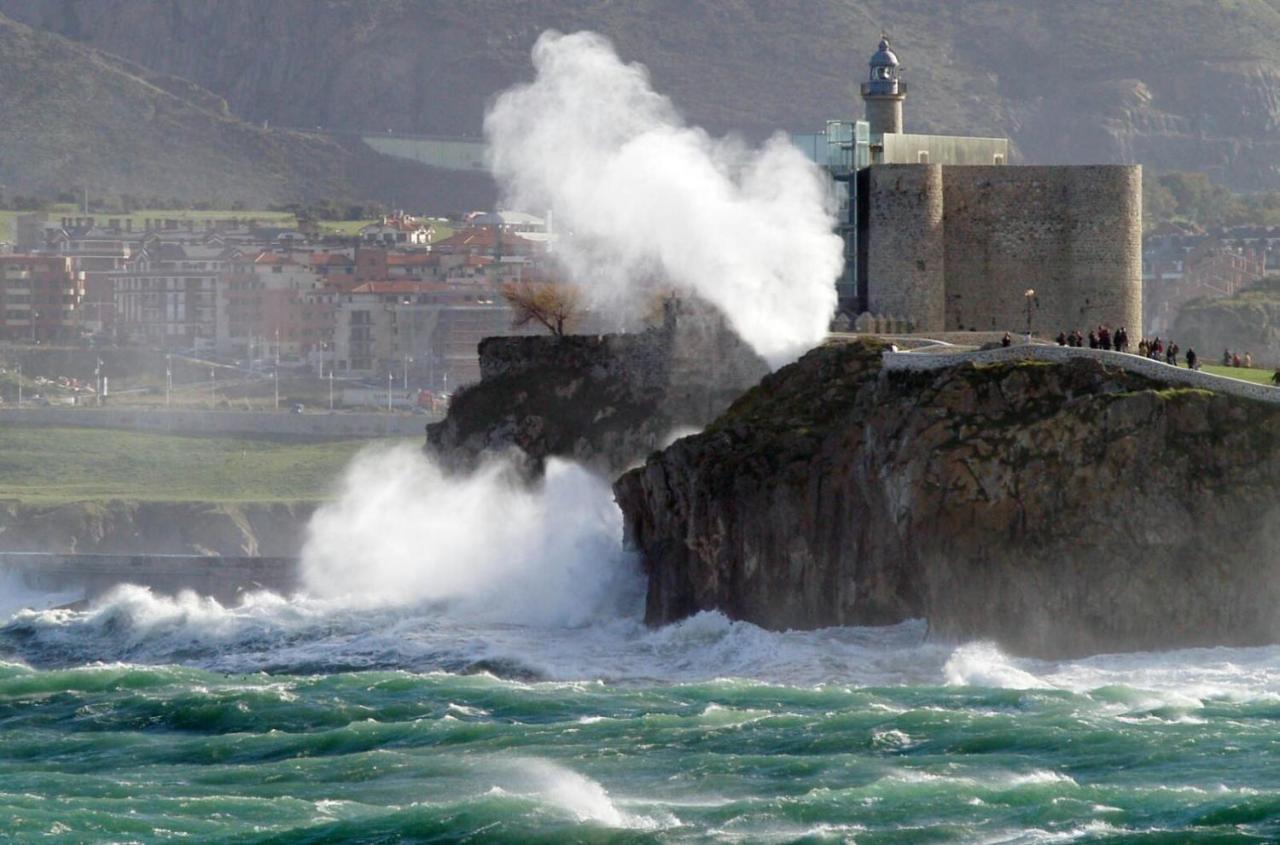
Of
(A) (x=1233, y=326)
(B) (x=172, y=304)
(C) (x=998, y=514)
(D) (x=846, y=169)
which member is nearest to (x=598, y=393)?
(D) (x=846, y=169)

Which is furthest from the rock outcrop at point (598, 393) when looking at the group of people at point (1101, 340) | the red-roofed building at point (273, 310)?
the red-roofed building at point (273, 310)

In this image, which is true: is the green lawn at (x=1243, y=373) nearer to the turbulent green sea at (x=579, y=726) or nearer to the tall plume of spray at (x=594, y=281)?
the tall plume of spray at (x=594, y=281)

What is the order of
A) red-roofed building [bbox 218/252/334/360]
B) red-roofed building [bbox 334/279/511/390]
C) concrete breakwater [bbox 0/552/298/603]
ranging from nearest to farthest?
concrete breakwater [bbox 0/552/298/603], red-roofed building [bbox 334/279/511/390], red-roofed building [bbox 218/252/334/360]

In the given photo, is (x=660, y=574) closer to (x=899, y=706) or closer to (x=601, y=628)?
(x=601, y=628)

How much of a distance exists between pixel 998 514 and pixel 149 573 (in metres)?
42.5

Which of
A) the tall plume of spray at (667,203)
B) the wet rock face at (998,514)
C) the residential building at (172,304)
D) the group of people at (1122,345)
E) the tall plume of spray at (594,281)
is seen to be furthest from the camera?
the residential building at (172,304)

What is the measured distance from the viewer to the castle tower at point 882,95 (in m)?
75.0

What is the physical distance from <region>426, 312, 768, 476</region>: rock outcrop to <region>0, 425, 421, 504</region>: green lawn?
43023 mm

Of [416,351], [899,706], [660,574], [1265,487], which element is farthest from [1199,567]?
[416,351]

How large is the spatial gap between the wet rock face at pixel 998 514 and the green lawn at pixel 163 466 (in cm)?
5793

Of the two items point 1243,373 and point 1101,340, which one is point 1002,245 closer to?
point 1243,373

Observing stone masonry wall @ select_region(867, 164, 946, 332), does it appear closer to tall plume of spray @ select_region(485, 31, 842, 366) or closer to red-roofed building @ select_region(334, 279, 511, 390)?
tall plume of spray @ select_region(485, 31, 842, 366)

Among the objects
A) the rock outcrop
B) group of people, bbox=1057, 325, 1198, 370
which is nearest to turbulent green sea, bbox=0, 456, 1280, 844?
the rock outcrop

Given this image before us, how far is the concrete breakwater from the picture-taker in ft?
301
